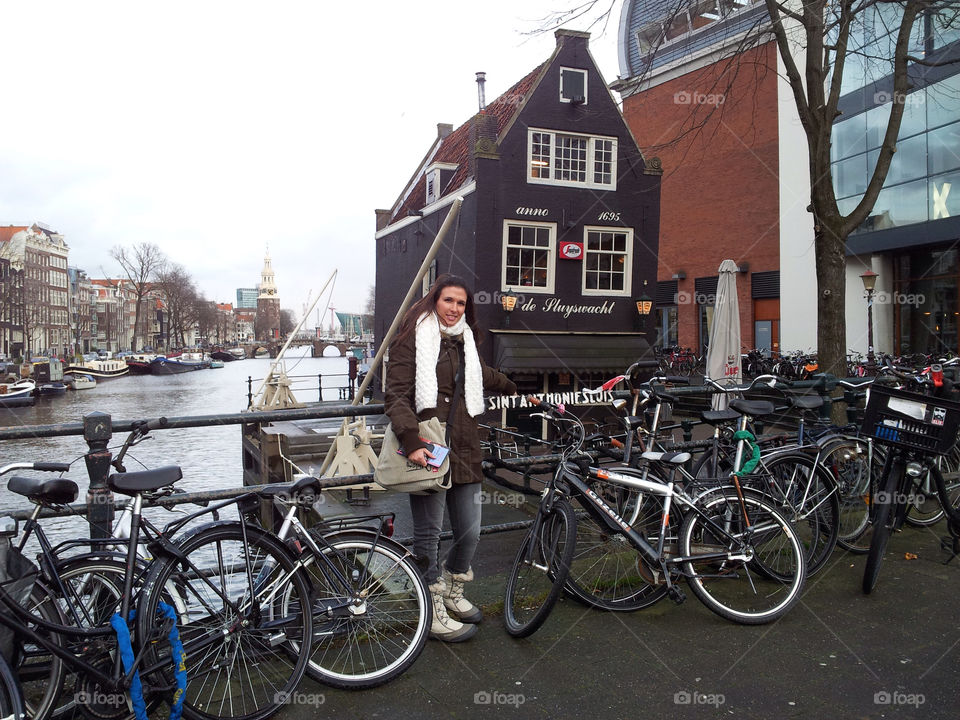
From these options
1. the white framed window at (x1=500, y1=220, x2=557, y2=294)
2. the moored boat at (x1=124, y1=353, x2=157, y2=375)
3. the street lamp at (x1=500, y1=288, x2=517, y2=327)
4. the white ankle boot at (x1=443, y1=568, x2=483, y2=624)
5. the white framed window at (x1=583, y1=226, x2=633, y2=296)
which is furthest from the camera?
the moored boat at (x1=124, y1=353, x2=157, y2=375)

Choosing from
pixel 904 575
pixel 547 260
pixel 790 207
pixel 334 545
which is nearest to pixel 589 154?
pixel 547 260

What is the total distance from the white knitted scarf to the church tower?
5960 inches

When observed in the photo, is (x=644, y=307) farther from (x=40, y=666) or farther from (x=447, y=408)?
(x=40, y=666)

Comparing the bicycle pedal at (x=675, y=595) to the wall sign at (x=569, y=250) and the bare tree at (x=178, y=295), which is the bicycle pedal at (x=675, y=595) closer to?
the wall sign at (x=569, y=250)

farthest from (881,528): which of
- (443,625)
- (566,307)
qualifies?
(566,307)

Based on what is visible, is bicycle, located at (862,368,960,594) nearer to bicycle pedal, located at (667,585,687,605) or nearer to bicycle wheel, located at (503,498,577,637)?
bicycle pedal, located at (667,585,687,605)

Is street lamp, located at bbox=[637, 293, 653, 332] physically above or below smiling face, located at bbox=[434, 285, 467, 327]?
above

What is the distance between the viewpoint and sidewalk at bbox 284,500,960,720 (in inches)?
118

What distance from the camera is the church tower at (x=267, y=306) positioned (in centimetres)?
15562

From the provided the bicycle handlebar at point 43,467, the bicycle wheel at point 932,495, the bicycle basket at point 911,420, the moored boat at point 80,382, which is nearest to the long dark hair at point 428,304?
the bicycle handlebar at point 43,467

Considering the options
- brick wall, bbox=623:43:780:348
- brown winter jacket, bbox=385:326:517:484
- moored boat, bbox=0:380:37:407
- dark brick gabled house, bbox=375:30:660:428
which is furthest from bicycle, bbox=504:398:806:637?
moored boat, bbox=0:380:37:407

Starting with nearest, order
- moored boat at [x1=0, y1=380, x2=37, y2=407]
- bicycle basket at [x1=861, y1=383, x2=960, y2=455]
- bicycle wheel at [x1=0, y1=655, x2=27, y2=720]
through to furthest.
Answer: bicycle wheel at [x1=0, y1=655, x2=27, y2=720] < bicycle basket at [x1=861, y1=383, x2=960, y2=455] < moored boat at [x1=0, y1=380, x2=37, y2=407]

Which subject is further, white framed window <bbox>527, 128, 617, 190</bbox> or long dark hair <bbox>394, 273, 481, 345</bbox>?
white framed window <bbox>527, 128, 617, 190</bbox>

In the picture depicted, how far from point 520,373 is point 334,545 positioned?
58.7 ft
